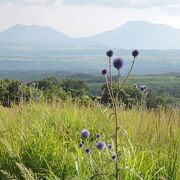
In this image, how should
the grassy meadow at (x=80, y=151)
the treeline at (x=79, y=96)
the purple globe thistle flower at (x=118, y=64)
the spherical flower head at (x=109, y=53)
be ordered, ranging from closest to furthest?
the purple globe thistle flower at (x=118, y=64) → the spherical flower head at (x=109, y=53) → the grassy meadow at (x=80, y=151) → the treeline at (x=79, y=96)

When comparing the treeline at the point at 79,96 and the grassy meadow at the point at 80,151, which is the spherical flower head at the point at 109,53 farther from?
the grassy meadow at the point at 80,151

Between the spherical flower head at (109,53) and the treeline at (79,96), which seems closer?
the spherical flower head at (109,53)

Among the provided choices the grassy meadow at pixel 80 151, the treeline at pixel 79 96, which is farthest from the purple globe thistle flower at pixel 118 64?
the grassy meadow at pixel 80 151

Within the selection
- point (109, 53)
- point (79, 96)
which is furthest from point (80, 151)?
A: point (79, 96)

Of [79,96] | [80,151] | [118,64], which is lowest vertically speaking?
[79,96]

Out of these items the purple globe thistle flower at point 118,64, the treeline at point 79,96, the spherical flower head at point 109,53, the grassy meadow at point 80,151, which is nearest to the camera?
the purple globe thistle flower at point 118,64

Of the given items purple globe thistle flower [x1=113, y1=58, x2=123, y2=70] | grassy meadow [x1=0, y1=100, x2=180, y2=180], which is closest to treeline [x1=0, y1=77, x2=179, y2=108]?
purple globe thistle flower [x1=113, y1=58, x2=123, y2=70]

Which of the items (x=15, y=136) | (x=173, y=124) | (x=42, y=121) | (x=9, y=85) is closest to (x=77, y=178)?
(x=15, y=136)

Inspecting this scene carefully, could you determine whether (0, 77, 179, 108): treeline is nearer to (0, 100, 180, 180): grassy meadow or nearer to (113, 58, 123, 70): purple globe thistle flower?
(113, 58, 123, 70): purple globe thistle flower

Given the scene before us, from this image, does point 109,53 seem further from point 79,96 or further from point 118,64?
point 79,96

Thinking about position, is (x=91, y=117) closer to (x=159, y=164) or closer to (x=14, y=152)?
(x=14, y=152)

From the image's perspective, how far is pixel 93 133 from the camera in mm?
5750

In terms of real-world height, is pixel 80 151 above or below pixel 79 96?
above

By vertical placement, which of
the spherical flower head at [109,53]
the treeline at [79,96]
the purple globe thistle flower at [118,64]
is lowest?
the treeline at [79,96]
